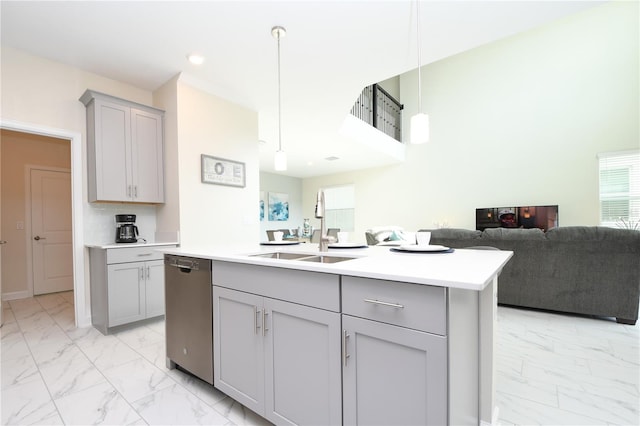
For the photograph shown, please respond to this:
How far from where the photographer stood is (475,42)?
2605 millimetres

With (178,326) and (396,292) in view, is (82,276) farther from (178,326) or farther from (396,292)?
(396,292)

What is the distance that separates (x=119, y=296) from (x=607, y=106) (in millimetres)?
8086

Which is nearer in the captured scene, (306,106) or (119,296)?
(119,296)

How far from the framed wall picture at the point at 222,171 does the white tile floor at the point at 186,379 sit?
1.69 metres

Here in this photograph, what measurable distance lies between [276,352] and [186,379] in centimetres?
102

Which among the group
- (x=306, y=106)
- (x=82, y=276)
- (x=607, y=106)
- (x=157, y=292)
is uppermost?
(x=607, y=106)

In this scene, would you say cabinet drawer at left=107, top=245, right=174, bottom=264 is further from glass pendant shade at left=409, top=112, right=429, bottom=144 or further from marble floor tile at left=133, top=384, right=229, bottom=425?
glass pendant shade at left=409, top=112, right=429, bottom=144

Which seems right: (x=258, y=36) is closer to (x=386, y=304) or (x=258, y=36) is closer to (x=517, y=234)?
(x=386, y=304)

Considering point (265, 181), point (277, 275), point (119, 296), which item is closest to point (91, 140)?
point (119, 296)

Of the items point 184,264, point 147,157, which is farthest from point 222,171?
point 184,264

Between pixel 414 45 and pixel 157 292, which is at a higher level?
pixel 414 45

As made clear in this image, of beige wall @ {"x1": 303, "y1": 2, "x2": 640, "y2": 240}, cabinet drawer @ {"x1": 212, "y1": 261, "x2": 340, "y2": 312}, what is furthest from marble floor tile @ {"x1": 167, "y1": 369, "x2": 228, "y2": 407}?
beige wall @ {"x1": 303, "y1": 2, "x2": 640, "y2": 240}

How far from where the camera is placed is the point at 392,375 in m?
1.03

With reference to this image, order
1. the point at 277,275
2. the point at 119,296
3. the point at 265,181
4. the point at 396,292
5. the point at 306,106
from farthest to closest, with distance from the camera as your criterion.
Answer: the point at 265,181
the point at 306,106
the point at 119,296
the point at 277,275
the point at 396,292
